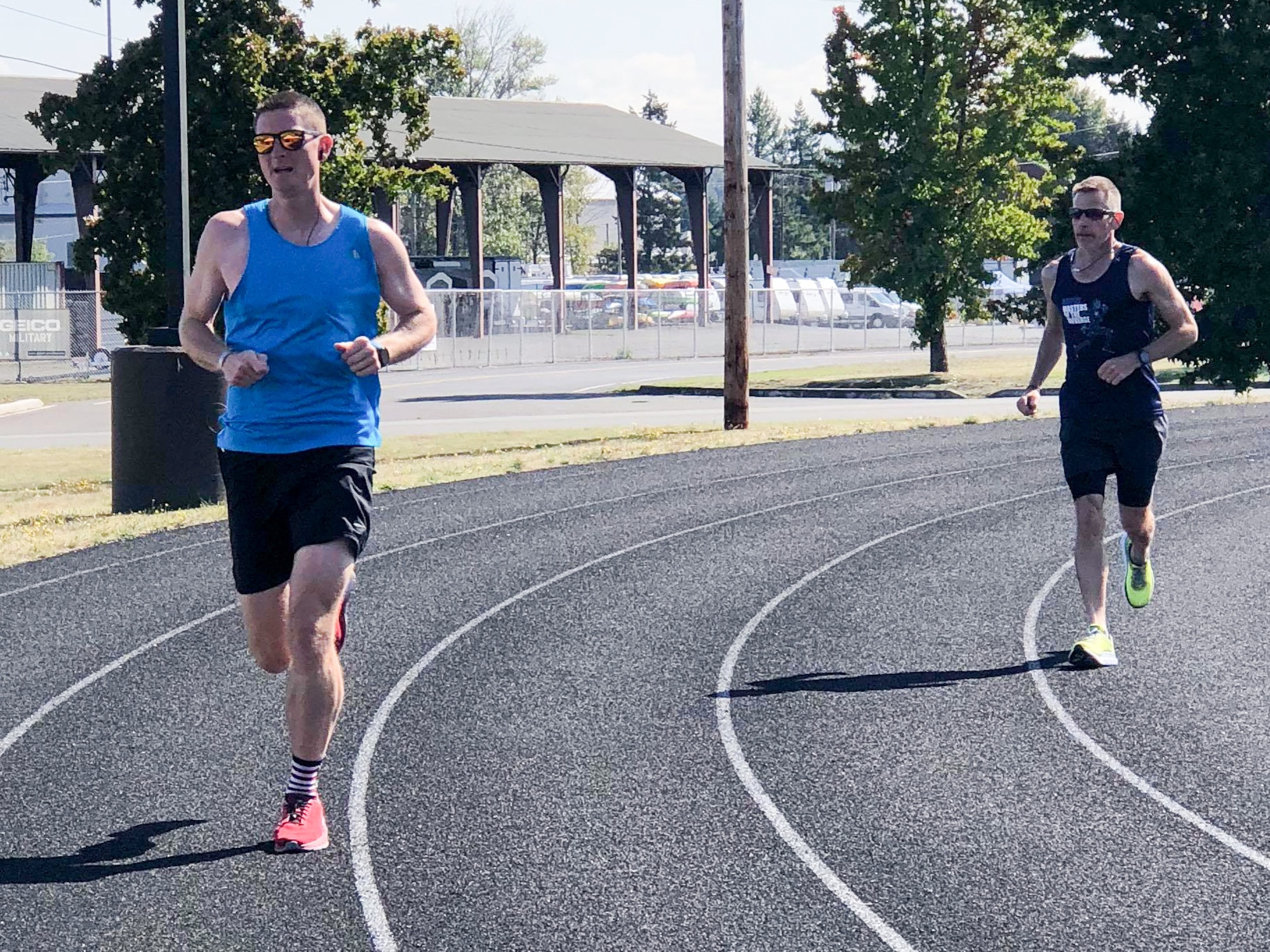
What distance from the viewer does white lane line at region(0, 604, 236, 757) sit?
6.91 meters

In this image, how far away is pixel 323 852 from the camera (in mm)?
5324

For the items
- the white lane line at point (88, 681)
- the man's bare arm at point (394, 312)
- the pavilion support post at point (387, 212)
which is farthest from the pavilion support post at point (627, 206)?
the man's bare arm at point (394, 312)

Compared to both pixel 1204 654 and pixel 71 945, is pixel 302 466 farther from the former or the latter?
pixel 1204 654

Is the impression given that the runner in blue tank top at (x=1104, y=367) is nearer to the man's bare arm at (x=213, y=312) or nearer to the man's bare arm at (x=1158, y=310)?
the man's bare arm at (x=1158, y=310)

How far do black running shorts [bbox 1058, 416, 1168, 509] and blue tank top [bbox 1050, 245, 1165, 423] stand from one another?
4 centimetres

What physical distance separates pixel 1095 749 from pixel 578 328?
4602 cm

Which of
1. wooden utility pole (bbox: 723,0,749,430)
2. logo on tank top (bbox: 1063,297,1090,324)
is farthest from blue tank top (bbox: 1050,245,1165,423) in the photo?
wooden utility pole (bbox: 723,0,749,430)

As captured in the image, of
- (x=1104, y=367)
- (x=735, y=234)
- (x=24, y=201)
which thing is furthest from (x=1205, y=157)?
(x=24, y=201)

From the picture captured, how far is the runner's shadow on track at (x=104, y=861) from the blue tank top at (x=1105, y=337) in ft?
14.3

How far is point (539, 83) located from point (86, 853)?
97471mm

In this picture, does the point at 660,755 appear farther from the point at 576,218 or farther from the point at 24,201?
the point at 576,218

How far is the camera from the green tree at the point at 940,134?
35.7 metres

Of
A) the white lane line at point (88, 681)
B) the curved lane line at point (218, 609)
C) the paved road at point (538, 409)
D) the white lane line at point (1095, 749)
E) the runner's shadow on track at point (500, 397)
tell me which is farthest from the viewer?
the runner's shadow on track at point (500, 397)

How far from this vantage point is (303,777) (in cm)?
536
